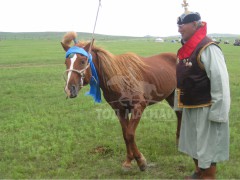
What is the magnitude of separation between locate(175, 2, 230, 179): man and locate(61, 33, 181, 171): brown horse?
1.15 meters

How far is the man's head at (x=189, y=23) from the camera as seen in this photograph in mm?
3756

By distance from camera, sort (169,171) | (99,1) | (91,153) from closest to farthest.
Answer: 1. (99,1)
2. (169,171)
3. (91,153)

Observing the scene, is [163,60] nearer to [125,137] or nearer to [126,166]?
[125,137]

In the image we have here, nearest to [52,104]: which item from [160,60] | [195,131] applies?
[160,60]

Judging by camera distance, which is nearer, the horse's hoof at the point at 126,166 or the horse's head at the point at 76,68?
the horse's head at the point at 76,68

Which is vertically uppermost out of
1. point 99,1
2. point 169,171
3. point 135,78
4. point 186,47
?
point 99,1

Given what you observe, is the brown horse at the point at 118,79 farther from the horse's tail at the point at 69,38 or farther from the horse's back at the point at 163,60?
the horse's back at the point at 163,60

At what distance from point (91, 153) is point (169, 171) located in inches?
62.1

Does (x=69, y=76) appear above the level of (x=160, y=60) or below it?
below

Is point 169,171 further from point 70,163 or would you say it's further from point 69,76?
point 69,76

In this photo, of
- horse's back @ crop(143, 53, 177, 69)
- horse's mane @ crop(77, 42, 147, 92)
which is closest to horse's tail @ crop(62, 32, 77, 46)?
horse's mane @ crop(77, 42, 147, 92)

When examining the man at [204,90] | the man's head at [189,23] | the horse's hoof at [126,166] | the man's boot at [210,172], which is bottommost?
the horse's hoof at [126,166]

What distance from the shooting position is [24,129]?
24.3ft

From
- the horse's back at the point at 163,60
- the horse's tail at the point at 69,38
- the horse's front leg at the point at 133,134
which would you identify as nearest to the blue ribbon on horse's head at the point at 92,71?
the horse's tail at the point at 69,38
